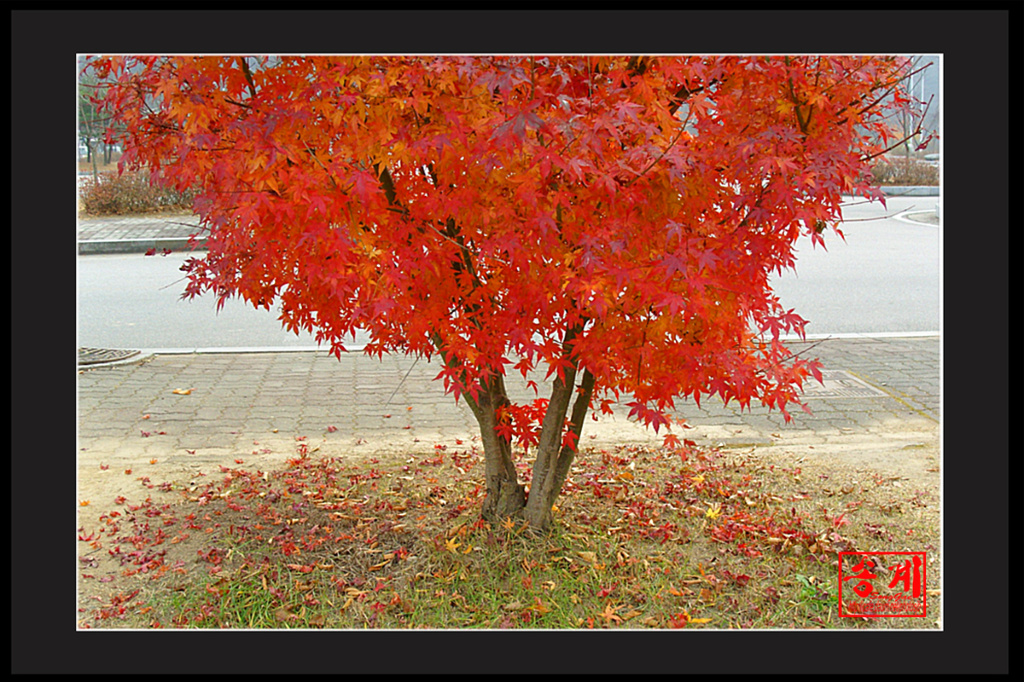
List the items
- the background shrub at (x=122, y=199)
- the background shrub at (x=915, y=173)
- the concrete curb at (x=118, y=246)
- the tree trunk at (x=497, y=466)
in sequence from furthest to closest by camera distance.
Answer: the background shrub at (x=915, y=173) → the concrete curb at (x=118, y=246) → the background shrub at (x=122, y=199) → the tree trunk at (x=497, y=466)

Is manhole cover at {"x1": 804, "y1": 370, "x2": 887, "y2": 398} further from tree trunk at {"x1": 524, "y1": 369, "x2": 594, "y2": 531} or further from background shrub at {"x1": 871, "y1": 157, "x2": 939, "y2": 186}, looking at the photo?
background shrub at {"x1": 871, "y1": 157, "x2": 939, "y2": 186}

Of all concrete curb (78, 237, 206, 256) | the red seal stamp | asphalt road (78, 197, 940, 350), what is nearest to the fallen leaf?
the red seal stamp

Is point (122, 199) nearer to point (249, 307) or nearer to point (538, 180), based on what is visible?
point (249, 307)

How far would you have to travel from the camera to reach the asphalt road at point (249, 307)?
270 inches

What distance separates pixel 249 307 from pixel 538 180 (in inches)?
249

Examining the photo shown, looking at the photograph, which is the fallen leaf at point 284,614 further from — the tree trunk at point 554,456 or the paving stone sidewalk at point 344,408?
the paving stone sidewalk at point 344,408

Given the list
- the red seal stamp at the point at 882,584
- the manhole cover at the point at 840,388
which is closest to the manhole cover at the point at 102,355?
the manhole cover at the point at 840,388

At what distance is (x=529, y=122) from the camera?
1.98 m

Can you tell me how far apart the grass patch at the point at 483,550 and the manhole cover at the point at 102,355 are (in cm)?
260

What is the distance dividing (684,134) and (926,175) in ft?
38.6

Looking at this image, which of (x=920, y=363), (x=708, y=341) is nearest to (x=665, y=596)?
(x=708, y=341)

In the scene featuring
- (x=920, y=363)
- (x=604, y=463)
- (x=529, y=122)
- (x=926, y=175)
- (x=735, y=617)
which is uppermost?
(x=926, y=175)

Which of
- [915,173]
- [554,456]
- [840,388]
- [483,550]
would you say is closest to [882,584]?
[554,456]
